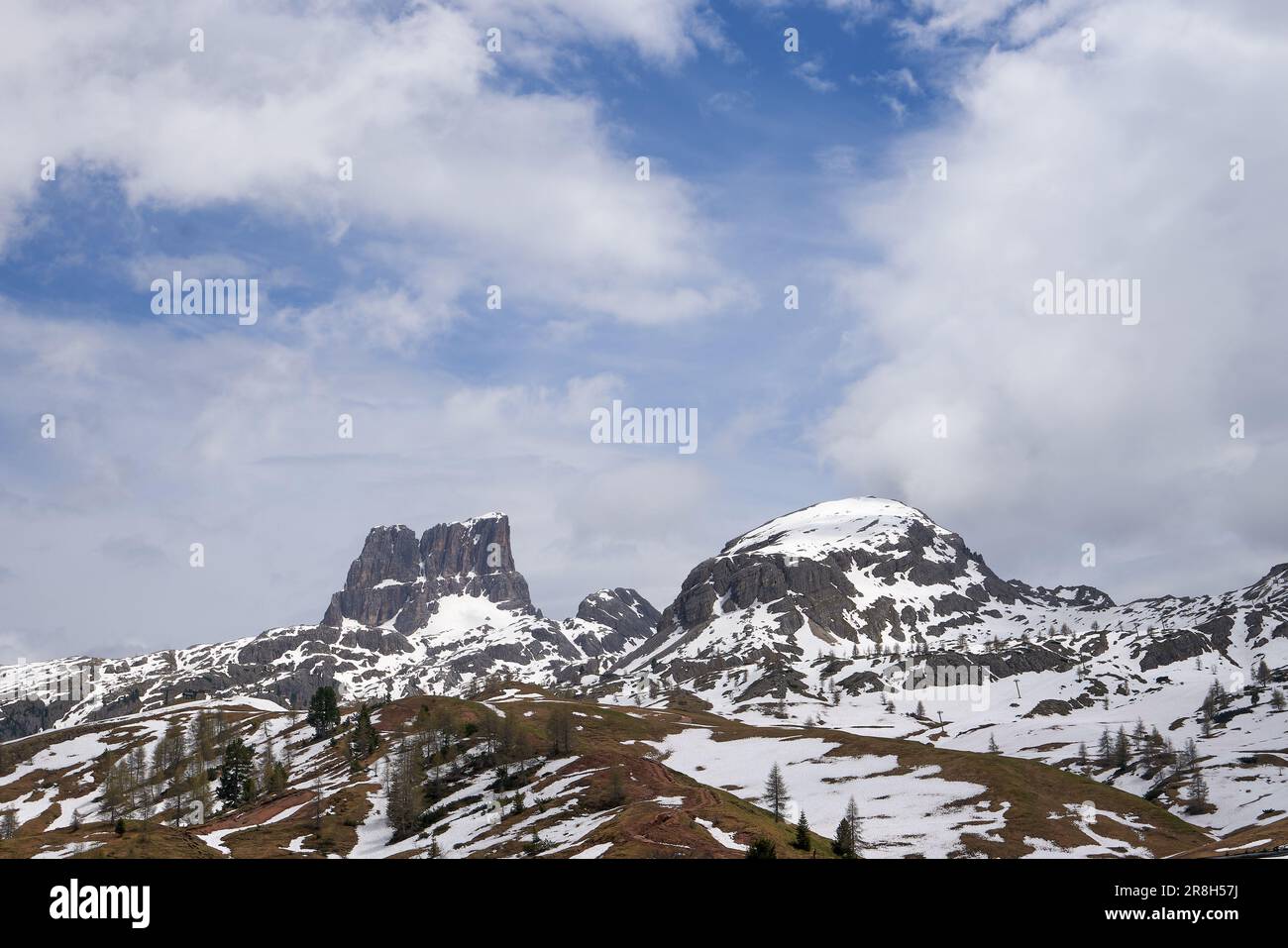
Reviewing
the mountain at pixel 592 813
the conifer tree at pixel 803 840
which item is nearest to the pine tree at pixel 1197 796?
the mountain at pixel 592 813

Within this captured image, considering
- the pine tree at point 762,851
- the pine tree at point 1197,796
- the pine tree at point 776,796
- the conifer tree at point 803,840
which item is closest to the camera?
the pine tree at point 762,851

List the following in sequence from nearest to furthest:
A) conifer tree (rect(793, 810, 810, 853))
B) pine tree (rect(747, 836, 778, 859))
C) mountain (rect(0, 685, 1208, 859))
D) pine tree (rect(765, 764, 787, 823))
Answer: pine tree (rect(747, 836, 778, 859)), conifer tree (rect(793, 810, 810, 853)), mountain (rect(0, 685, 1208, 859)), pine tree (rect(765, 764, 787, 823))

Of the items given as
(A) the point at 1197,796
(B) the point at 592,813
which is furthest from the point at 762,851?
(A) the point at 1197,796

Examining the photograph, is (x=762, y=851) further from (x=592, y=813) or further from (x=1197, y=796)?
(x=1197, y=796)

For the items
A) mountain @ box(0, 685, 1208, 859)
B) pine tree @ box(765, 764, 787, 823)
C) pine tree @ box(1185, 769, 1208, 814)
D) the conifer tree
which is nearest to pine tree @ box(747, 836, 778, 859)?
mountain @ box(0, 685, 1208, 859)

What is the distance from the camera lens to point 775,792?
486 feet

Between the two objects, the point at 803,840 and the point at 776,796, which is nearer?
the point at 803,840

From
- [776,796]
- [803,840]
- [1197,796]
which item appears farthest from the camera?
[1197,796]

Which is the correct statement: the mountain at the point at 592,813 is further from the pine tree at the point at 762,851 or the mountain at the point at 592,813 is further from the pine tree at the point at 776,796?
the pine tree at the point at 762,851

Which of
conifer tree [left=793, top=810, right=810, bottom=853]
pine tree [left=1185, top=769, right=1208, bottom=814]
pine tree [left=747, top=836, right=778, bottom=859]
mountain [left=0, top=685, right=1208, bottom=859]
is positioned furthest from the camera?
pine tree [left=1185, top=769, right=1208, bottom=814]

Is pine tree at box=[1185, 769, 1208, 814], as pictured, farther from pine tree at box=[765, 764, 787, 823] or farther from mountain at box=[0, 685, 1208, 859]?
pine tree at box=[765, 764, 787, 823]
